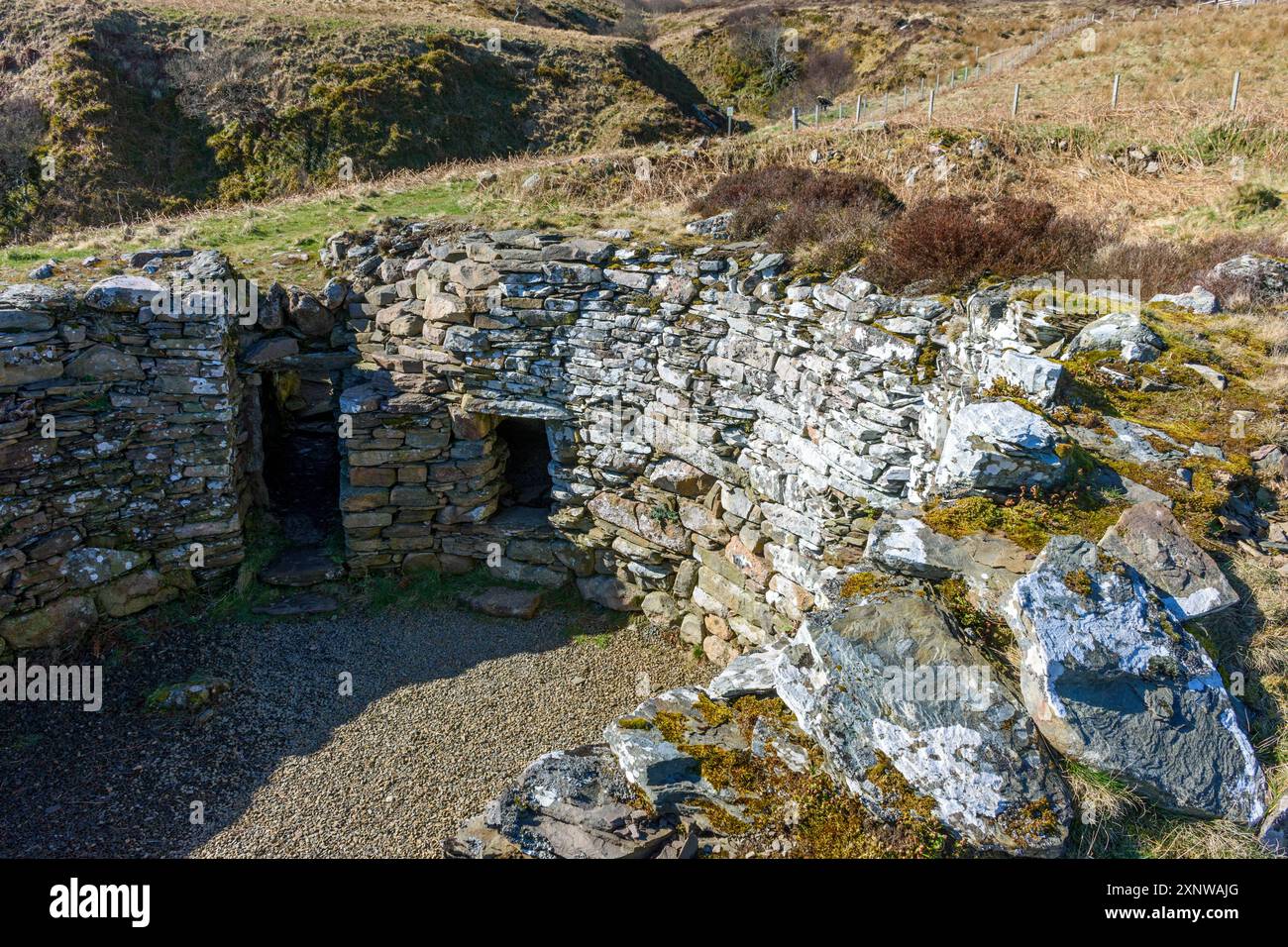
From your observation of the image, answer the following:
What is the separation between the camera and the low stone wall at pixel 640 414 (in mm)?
7914

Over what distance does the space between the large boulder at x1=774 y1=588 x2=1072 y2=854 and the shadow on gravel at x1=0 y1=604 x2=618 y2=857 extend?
19.6 ft

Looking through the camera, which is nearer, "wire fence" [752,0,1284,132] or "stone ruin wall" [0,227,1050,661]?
"stone ruin wall" [0,227,1050,661]

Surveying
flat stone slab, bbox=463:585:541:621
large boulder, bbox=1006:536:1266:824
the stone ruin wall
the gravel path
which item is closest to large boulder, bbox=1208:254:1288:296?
the stone ruin wall

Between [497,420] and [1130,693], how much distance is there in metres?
8.86

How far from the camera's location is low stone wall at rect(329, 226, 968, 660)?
791cm

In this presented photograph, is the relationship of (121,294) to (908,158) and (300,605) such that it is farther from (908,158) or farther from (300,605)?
(908,158)

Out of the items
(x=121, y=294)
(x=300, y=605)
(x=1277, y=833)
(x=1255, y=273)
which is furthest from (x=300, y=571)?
(x=1255, y=273)

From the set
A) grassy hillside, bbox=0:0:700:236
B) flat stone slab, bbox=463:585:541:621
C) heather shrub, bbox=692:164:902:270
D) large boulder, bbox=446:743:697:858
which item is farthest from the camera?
grassy hillside, bbox=0:0:700:236

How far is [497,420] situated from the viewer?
11.4 metres

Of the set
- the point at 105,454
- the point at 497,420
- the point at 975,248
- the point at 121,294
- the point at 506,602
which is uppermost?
the point at 975,248

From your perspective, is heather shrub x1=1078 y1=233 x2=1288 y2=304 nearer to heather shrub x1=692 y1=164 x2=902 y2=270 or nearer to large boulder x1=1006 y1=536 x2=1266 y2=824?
heather shrub x1=692 y1=164 x2=902 y2=270

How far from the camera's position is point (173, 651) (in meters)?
9.70
